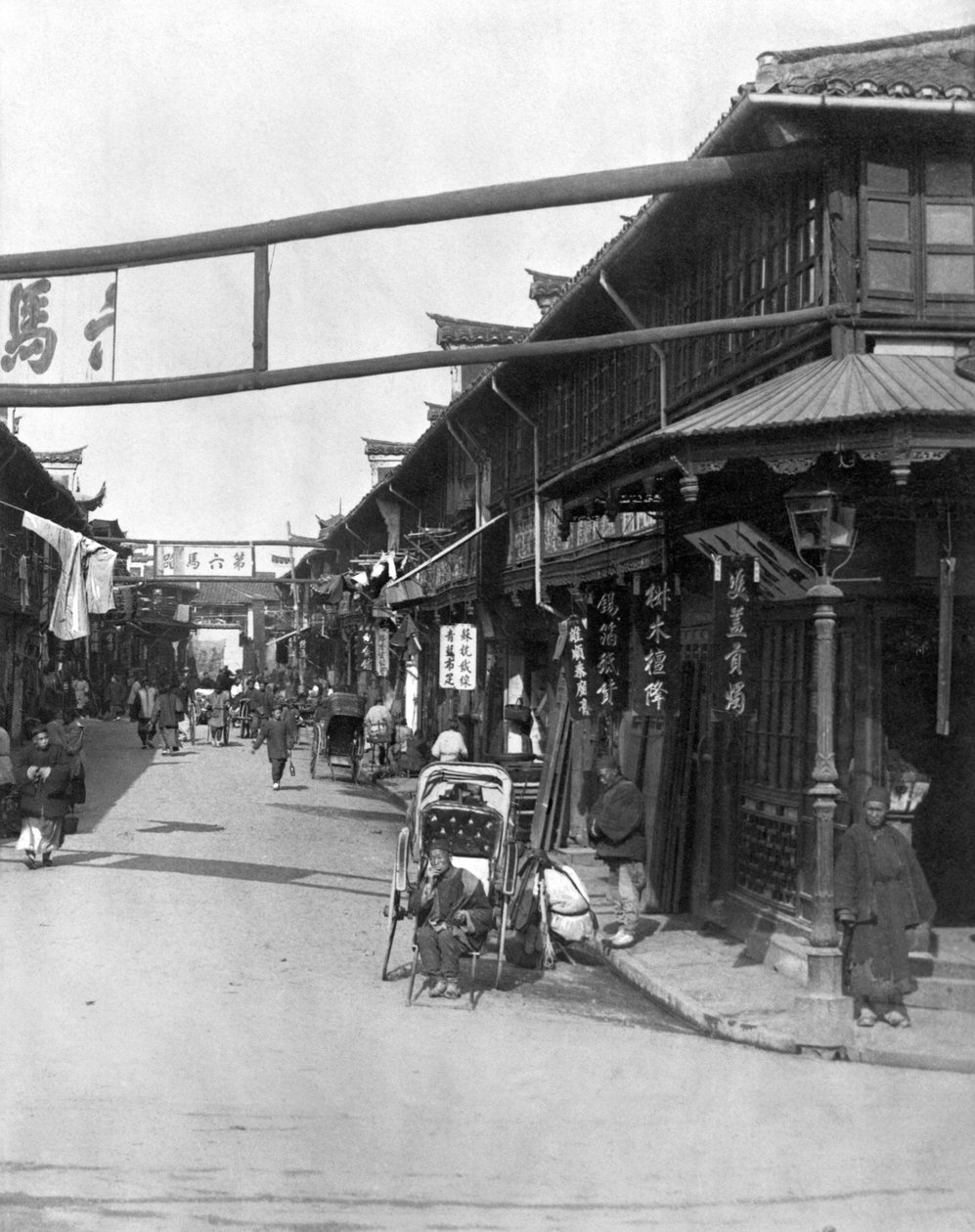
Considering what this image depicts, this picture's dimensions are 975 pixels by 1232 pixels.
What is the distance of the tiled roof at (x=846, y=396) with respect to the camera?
9.69 m

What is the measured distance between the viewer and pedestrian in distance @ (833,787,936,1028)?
32.8 ft

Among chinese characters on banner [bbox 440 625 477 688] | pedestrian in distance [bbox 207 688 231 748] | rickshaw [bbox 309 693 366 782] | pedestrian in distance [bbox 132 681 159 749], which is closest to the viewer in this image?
chinese characters on banner [bbox 440 625 477 688]

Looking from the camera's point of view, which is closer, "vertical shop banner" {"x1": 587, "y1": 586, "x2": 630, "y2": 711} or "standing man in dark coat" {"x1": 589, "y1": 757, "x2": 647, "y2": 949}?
"standing man in dark coat" {"x1": 589, "y1": 757, "x2": 647, "y2": 949}

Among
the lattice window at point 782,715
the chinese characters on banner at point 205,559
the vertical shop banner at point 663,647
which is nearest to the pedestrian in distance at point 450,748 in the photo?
the vertical shop banner at point 663,647

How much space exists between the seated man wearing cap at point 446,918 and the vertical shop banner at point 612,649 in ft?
20.5

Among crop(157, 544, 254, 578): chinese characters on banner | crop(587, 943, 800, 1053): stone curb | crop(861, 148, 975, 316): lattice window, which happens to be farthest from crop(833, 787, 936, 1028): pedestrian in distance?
crop(157, 544, 254, 578): chinese characters on banner

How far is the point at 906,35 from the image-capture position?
486 inches

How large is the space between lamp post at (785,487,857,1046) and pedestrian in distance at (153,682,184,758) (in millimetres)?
28450

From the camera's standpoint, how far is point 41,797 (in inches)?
656

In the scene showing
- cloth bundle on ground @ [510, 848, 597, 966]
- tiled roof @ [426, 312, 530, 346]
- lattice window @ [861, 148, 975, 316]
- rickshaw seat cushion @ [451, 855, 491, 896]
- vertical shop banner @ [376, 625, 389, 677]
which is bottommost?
cloth bundle on ground @ [510, 848, 597, 966]

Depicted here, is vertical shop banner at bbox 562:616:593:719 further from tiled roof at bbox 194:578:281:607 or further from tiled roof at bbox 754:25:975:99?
tiled roof at bbox 194:578:281:607

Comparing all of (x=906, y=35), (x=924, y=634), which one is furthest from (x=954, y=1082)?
(x=906, y=35)

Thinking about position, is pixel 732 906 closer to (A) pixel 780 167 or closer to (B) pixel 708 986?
(B) pixel 708 986

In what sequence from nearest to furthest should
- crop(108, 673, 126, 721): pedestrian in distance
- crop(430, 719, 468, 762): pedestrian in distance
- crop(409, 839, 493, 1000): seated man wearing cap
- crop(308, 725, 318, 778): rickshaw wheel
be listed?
crop(409, 839, 493, 1000): seated man wearing cap, crop(430, 719, 468, 762): pedestrian in distance, crop(308, 725, 318, 778): rickshaw wheel, crop(108, 673, 126, 721): pedestrian in distance
